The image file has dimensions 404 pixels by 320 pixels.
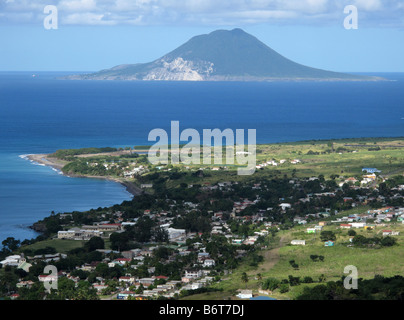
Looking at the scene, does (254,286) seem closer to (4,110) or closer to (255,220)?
(255,220)

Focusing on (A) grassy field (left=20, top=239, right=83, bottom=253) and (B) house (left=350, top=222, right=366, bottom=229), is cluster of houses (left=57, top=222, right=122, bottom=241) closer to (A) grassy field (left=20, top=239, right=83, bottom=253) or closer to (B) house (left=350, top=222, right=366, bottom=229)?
(A) grassy field (left=20, top=239, right=83, bottom=253)

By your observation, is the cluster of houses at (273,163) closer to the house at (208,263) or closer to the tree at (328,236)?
the tree at (328,236)

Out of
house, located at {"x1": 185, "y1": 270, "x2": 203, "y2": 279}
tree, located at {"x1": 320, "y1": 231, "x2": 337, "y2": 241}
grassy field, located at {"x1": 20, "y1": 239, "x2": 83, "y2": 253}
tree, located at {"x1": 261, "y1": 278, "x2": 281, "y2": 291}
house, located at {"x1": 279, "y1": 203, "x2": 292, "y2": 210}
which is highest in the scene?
tree, located at {"x1": 261, "y1": 278, "x2": 281, "y2": 291}

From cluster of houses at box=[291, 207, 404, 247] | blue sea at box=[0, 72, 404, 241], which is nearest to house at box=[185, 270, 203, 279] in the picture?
cluster of houses at box=[291, 207, 404, 247]

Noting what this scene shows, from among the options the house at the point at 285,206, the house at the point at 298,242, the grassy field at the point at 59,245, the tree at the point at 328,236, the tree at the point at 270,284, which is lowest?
the grassy field at the point at 59,245

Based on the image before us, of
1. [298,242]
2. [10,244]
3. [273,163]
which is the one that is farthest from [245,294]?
[273,163]

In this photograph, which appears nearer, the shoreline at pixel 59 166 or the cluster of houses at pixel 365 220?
the cluster of houses at pixel 365 220

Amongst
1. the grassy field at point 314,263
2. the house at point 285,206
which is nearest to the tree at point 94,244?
the grassy field at point 314,263
